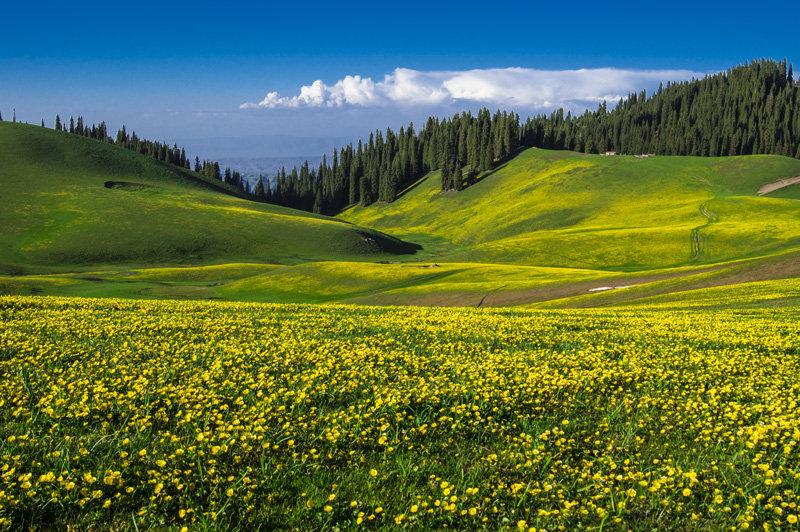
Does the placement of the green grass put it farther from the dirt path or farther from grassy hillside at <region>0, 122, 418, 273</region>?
the dirt path

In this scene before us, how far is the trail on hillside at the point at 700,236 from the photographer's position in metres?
103

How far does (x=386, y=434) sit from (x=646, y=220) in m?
150

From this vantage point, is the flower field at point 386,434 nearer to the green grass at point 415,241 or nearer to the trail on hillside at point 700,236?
the green grass at point 415,241

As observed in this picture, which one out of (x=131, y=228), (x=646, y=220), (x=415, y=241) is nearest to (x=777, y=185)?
(x=646, y=220)

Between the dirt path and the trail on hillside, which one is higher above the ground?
the dirt path

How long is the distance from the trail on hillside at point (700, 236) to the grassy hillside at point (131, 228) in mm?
79486

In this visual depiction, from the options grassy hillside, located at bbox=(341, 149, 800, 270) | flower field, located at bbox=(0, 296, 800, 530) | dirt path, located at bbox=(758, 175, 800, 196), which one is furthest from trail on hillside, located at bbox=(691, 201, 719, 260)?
flower field, located at bbox=(0, 296, 800, 530)

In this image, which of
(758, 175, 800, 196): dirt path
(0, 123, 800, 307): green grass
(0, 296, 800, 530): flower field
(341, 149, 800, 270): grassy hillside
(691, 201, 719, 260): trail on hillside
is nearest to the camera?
(0, 296, 800, 530): flower field

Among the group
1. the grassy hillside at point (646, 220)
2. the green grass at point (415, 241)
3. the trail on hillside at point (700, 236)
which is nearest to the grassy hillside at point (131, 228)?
the green grass at point (415, 241)

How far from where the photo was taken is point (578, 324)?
87.1 feet

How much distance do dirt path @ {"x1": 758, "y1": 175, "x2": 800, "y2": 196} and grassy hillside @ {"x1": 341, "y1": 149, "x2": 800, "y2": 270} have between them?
7.17 feet

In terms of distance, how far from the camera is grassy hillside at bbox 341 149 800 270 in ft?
346

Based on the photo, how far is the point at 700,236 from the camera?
110m

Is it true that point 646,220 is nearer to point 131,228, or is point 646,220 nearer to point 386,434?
point 131,228
